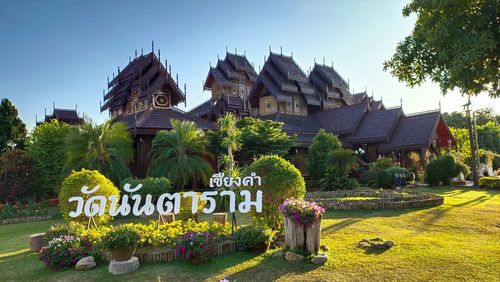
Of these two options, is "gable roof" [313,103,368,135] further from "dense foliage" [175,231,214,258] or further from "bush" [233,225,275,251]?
"dense foliage" [175,231,214,258]

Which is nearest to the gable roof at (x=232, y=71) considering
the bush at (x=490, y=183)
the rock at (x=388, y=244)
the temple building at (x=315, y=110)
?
the temple building at (x=315, y=110)

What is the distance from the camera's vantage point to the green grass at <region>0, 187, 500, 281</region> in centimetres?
583

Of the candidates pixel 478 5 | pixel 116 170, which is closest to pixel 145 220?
pixel 116 170

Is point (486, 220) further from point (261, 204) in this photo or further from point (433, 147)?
point (433, 147)

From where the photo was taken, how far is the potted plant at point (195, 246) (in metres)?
6.71

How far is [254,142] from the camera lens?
18734 mm

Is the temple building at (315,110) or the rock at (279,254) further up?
the temple building at (315,110)

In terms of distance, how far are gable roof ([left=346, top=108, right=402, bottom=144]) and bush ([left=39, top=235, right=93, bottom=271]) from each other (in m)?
22.9

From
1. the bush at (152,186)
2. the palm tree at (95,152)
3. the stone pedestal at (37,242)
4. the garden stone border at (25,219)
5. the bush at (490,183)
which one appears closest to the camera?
the stone pedestal at (37,242)

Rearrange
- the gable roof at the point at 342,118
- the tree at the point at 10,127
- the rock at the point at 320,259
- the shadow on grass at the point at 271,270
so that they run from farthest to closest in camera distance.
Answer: the gable roof at the point at 342,118 < the tree at the point at 10,127 < the rock at the point at 320,259 < the shadow on grass at the point at 271,270

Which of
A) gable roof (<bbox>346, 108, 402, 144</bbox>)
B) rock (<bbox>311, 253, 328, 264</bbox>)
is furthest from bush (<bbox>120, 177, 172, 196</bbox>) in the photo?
gable roof (<bbox>346, 108, 402, 144</bbox>)

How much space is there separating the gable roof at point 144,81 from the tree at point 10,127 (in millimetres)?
8158

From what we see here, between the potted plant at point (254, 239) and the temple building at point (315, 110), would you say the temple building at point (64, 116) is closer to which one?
the temple building at point (315, 110)

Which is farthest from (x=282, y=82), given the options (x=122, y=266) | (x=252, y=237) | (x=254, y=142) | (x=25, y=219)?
(x=122, y=266)
